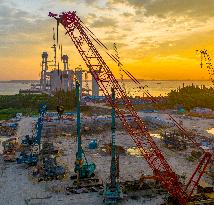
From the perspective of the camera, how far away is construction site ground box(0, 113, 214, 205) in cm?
3507

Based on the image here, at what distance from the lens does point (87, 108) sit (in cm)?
11306

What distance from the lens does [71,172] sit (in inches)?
1754

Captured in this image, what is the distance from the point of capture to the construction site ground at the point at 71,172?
35.1 metres

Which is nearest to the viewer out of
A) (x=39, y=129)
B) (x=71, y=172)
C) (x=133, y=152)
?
(x=71, y=172)

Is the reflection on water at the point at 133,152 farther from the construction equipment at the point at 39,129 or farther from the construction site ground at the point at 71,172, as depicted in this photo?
the construction equipment at the point at 39,129

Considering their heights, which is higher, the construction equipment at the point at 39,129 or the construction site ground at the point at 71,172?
the construction equipment at the point at 39,129

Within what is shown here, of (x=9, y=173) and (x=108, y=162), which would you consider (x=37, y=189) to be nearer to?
(x=9, y=173)

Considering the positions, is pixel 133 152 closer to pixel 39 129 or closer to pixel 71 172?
pixel 71 172

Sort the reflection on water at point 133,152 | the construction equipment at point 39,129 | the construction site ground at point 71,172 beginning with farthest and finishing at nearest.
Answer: the reflection on water at point 133,152, the construction equipment at point 39,129, the construction site ground at point 71,172

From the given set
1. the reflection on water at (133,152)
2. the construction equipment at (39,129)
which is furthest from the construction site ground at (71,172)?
the construction equipment at (39,129)

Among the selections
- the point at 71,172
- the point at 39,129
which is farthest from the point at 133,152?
the point at 39,129

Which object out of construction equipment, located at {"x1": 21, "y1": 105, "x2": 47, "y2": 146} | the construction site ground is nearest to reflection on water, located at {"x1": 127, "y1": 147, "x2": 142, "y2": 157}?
the construction site ground

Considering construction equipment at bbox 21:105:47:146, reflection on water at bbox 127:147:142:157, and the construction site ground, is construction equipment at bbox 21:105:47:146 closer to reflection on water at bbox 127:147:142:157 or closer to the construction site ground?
the construction site ground

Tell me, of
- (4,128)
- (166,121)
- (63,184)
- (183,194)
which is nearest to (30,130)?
(4,128)
